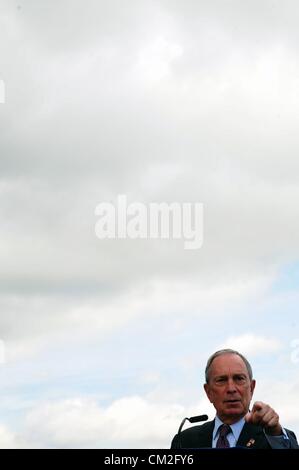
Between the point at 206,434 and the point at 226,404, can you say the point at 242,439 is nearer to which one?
the point at 226,404

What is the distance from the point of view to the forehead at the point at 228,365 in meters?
17.9

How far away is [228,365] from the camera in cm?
1794

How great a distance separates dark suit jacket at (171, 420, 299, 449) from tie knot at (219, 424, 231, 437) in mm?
246

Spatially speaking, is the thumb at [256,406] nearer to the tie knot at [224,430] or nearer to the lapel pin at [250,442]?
the lapel pin at [250,442]

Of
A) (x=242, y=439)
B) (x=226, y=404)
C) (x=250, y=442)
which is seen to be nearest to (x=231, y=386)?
(x=226, y=404)

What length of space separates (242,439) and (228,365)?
1.79 m

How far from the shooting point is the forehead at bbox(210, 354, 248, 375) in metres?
17.9

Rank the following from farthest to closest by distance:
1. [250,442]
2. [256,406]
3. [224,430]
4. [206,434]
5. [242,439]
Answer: [206,434] < [224,430] < [242,439] < [250,442] < [256,406]

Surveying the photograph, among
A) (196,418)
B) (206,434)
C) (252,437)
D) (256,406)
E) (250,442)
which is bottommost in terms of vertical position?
(250,442)

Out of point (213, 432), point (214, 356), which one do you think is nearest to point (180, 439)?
point (213, 432)

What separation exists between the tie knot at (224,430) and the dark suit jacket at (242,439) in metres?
0.25
